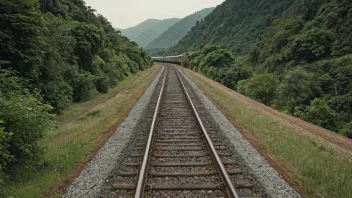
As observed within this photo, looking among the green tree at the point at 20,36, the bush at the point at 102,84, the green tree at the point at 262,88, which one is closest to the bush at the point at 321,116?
the green tree at the point at 262,88

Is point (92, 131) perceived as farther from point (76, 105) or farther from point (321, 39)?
point (321, 39)

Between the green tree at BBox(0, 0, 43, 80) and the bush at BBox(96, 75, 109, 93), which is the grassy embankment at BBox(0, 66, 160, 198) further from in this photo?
the bush at BBox(96, 75, 109, 93)

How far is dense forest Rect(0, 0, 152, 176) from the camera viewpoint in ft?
21.2

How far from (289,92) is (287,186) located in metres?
29.1

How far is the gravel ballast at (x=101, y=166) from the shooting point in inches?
222

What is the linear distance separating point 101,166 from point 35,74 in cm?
729

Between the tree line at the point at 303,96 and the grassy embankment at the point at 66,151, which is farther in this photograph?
the tree line at the point at 303,96

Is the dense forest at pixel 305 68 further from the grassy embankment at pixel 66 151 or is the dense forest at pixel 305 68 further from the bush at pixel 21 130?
the bush at pixel 21 130

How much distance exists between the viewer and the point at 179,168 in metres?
6.64

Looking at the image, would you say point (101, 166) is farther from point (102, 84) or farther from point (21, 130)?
point (102, 84)

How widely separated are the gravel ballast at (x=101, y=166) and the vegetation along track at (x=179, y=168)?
0.28 metres

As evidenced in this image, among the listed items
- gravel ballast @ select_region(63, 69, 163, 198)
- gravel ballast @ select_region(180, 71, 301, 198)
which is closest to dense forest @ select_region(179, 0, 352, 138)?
gravel ballast @ select_region(180, 71, 301, 198)

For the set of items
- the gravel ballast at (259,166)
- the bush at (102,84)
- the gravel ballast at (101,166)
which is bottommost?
the gravel ballast at (259,166)

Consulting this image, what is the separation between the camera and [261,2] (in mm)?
153375
